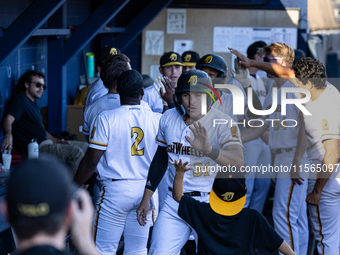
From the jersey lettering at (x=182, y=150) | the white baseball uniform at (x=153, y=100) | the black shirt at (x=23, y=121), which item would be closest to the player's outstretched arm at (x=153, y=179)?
the jersey lettering at (x=182, y=150)

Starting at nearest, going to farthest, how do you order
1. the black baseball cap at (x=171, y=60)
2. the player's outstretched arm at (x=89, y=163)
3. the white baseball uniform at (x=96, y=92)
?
the player's outstretched arm at (x=89, y=163) → the white baseball uniform at (x=96, y=92) → the black baseball cap at (x=171, y=60)

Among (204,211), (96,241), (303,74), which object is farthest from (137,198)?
(303,74)

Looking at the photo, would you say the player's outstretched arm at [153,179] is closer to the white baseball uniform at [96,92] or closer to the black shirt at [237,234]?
the black shirt at [237,234]

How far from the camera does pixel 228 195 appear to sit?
8.09 feet

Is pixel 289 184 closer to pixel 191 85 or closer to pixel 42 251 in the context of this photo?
pixel 191 85

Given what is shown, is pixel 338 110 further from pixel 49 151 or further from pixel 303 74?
pixel 49 151

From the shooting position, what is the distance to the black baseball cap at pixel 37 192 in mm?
1211

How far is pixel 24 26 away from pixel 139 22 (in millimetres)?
4123

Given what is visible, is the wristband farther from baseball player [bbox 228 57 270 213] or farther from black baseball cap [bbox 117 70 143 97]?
baseball player [bbox 228 57 270 213]

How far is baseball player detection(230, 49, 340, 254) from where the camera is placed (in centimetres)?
345

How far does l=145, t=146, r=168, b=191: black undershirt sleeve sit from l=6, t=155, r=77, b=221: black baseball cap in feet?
5.76

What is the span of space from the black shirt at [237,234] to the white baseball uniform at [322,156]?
4.13 feet

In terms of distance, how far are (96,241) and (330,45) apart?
48.1ft

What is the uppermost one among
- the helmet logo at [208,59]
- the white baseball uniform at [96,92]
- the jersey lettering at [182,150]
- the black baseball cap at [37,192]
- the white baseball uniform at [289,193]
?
the helmet logo at [208,59]
